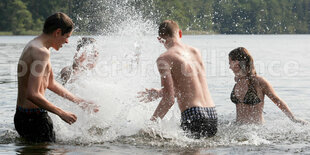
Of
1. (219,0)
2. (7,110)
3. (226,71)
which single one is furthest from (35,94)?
(219,0)

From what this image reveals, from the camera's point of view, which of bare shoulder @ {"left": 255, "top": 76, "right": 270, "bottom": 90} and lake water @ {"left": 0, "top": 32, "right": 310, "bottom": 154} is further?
bare shoulder @ {"left": 255, "top": 76, "right": 270, "bottom": 90}

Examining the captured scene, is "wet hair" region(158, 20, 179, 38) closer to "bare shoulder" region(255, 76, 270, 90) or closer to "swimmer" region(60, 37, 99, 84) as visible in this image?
"bare shoulder" region(255, 76, 270, 90)

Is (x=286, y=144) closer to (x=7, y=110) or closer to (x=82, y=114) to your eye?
(x=82, y=114)

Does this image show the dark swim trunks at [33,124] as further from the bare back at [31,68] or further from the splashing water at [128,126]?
the splashing water at [128,126]

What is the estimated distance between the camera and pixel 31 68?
19.3 ft

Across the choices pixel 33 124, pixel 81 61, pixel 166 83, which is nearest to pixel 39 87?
pixel 33 124

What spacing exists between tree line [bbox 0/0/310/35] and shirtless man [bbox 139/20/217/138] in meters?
27.0

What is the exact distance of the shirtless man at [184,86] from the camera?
6445 millimetres

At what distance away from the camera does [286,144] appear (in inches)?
276

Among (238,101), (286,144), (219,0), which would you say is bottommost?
(286,144)

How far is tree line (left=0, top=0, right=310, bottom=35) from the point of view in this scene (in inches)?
1861

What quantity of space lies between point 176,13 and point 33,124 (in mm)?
56676

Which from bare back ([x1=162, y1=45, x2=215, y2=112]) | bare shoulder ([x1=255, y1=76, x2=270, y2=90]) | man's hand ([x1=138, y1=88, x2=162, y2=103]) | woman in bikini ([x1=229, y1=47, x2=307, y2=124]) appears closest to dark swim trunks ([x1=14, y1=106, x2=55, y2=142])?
man's hand ([x1=138, y1=88, x2=162, y2=103])

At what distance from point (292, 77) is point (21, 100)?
14.7 metres
